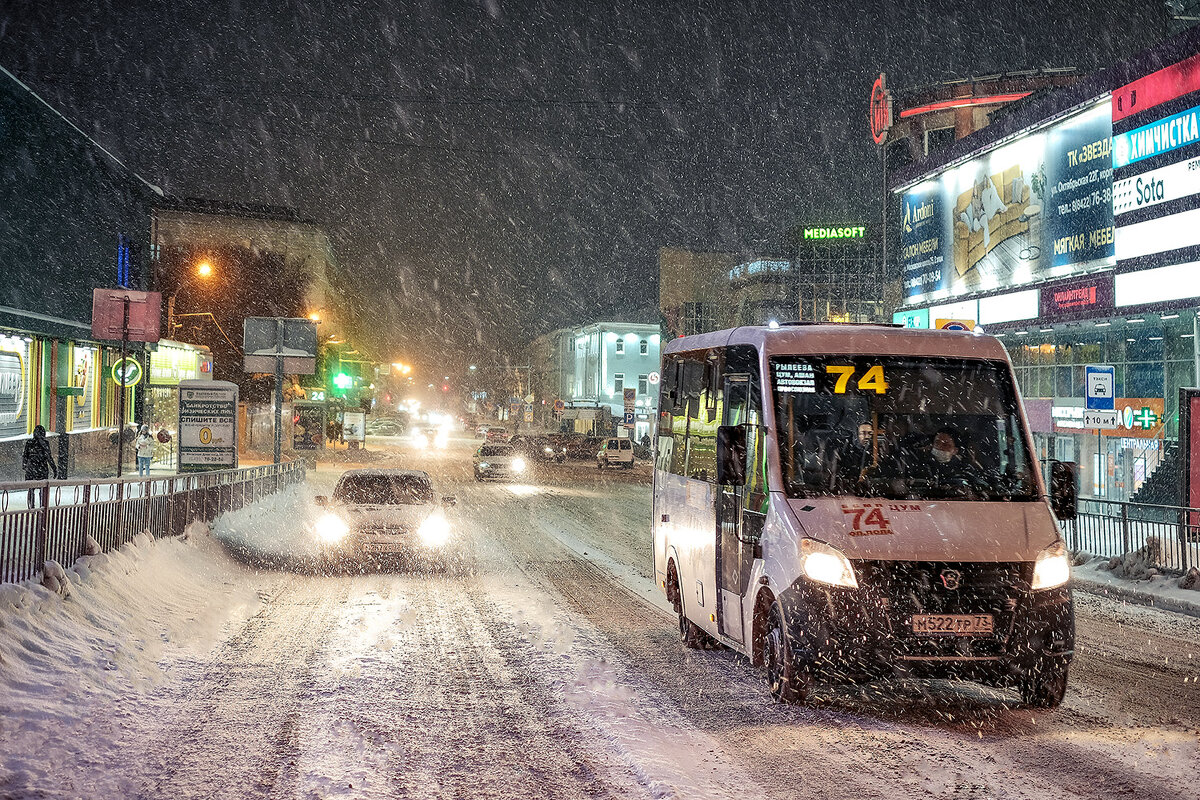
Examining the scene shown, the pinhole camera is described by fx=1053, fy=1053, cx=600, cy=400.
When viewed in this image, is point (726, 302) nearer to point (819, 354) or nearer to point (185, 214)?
point (185, 214)

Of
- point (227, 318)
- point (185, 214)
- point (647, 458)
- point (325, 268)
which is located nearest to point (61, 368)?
point (647, 458)

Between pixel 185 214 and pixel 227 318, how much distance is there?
23.9m

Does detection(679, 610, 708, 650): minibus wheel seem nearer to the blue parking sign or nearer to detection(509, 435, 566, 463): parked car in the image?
the blue parking sign

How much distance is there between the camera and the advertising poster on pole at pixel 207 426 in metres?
22.3

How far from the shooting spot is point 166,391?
1743 inches

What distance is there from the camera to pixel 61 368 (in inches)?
1256

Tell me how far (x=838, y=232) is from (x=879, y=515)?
83265 millimetres

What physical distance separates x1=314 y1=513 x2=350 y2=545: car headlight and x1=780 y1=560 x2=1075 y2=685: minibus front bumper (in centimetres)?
1003

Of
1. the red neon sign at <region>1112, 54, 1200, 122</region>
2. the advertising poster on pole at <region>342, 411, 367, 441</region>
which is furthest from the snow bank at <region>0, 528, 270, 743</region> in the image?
the advertising poster on pole at <region>342, 411, 367, 441</region>

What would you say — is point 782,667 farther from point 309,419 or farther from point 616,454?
point 309,419

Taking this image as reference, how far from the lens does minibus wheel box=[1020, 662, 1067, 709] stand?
6969 millimetres

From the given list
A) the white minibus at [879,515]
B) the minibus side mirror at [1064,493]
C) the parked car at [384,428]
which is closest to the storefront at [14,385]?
the white minibus at [879,515]

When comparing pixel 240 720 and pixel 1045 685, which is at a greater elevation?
pixel 1045 685

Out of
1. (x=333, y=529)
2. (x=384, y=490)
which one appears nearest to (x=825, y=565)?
(x=333, y=529)
